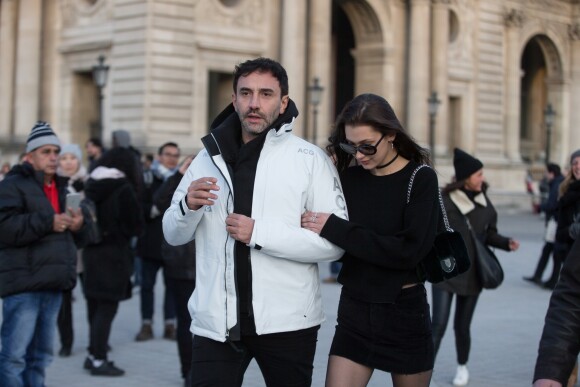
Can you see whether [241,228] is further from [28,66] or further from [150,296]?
[28,66]

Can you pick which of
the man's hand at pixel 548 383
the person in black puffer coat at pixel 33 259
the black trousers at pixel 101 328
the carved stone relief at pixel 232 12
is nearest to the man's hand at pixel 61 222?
the person in black puffer coat at pixel 33 259

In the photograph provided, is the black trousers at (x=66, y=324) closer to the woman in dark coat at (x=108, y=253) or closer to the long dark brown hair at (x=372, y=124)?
the woman in dark coat at (x=108, y=253)

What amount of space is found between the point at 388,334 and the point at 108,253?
15.9ft

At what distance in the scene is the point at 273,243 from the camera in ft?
15.1

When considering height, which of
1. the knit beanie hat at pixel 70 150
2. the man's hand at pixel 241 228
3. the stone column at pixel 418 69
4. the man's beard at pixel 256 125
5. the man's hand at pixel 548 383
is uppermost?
the stone column at pixel 418 69

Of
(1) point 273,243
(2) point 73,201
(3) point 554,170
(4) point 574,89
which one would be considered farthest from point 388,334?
(4) point 574,89

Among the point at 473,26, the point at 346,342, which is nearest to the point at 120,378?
the point at 346,342

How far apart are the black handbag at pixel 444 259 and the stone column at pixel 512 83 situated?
3743cm

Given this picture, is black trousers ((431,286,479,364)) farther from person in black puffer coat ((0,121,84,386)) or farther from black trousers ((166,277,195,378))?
person in black puffer coat ((0,121,84,386))

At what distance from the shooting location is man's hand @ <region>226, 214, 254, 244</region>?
15.0ft

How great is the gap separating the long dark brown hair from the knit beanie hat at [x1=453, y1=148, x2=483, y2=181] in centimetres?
381

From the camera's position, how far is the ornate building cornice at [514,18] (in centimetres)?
4109

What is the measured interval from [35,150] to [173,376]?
270 cm

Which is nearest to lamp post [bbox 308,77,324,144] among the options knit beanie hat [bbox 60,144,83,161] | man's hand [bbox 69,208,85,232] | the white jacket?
knit beanie hat [bbox 60,144,83,161]
